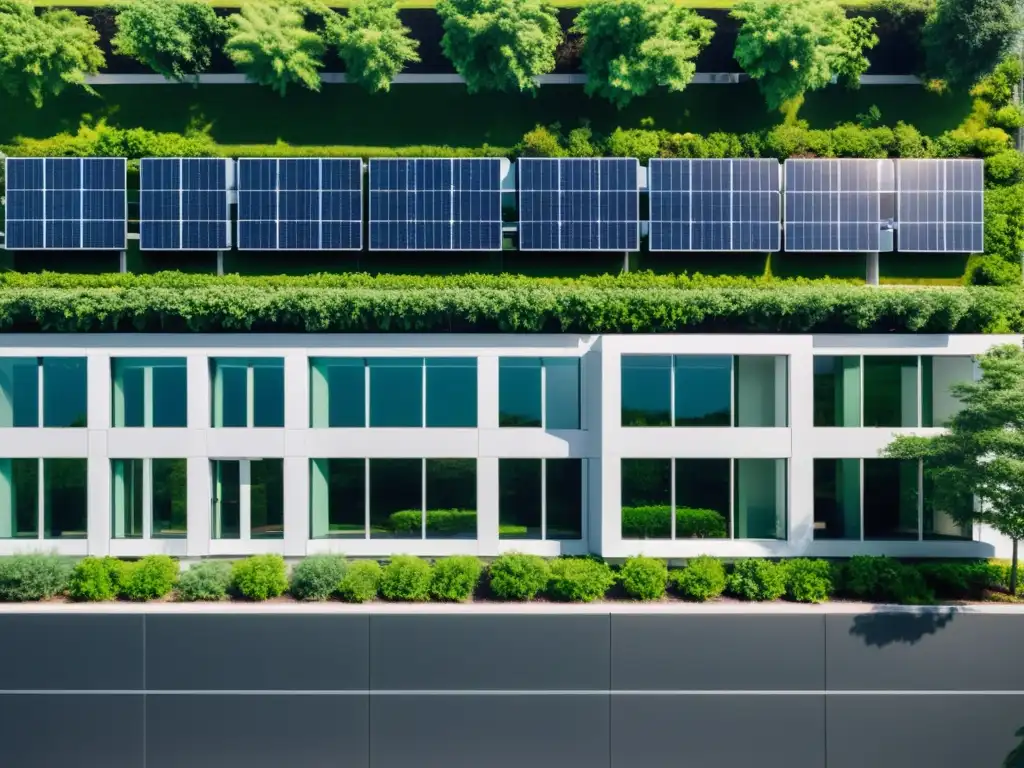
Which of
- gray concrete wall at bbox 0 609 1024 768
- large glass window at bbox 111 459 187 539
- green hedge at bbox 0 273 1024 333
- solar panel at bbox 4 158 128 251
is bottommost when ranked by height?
gray concrete wall at bbox 0 609 1024 768

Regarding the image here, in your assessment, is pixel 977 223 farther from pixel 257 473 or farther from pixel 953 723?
pixel 257 473

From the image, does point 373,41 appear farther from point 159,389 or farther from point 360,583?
point 360,583

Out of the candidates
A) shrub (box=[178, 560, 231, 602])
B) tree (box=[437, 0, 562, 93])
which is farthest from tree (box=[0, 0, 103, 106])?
shrub (box=[178, 560, 231, 602])

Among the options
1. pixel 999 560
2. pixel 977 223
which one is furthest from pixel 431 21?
pixel 999 560

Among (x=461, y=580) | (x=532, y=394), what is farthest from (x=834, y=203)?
(x=461, y=580)

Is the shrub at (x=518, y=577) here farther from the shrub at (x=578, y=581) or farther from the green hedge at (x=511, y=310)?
the green hedge at (x=511, y=310)

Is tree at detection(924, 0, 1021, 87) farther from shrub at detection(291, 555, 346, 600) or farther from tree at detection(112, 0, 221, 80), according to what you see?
shrub at detection(291, 555, 346, 600)

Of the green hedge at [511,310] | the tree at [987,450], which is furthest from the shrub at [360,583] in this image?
the tree at [987,450]
